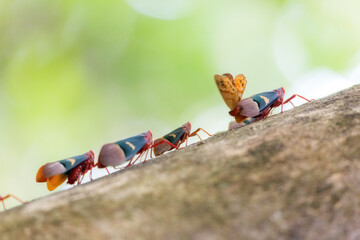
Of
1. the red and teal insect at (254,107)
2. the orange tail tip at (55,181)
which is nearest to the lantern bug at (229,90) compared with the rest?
the red and teal insect at (254,107)

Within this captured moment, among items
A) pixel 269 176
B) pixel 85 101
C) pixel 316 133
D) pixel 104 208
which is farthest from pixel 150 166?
pixel 85 101

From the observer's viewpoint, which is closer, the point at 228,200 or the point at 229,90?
the point at 228,200

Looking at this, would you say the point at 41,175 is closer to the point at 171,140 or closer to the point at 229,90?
the point at 171,140

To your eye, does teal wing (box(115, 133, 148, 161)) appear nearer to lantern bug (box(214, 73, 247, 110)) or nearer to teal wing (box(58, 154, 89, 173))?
teal wing (box(58, 154, 89, 173))

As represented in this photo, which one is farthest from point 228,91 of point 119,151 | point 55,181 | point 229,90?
point 55,181

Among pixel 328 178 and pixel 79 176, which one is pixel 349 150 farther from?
pixel 79 176

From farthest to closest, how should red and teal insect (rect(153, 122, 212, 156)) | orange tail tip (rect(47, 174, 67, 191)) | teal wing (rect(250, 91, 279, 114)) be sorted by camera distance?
teal wing (rect(250, 91, 279, 114))
red and teal insect (rect(153, 122, 212, 156))
orange tail tip (rect(47, 174, 67, 191))

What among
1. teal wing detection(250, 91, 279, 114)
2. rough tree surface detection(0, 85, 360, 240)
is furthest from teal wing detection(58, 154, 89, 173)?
teal wing detection(250, 91, 279, 114)
